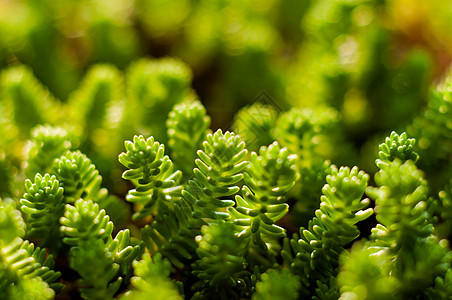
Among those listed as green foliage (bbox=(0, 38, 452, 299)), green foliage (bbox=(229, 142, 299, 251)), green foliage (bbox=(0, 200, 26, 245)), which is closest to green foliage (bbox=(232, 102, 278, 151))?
green foliage (bbox=(0, 38, 452, 299))

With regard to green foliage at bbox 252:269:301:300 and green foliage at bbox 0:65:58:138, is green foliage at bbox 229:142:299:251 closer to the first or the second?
green foliage at bbox 252:269:301:300

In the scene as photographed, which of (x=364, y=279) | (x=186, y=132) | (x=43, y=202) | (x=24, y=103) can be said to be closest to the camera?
(x=364, y=279)

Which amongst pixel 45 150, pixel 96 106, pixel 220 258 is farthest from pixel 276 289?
pixel 96 106

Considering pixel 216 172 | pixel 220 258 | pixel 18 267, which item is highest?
pixel 216 172

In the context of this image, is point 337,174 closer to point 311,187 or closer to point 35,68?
point 311,187

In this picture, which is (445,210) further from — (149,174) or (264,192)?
(149,174)

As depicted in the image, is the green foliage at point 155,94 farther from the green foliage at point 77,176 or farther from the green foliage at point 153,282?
the green foliage at point 153,282

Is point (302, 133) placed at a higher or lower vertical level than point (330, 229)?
higher
